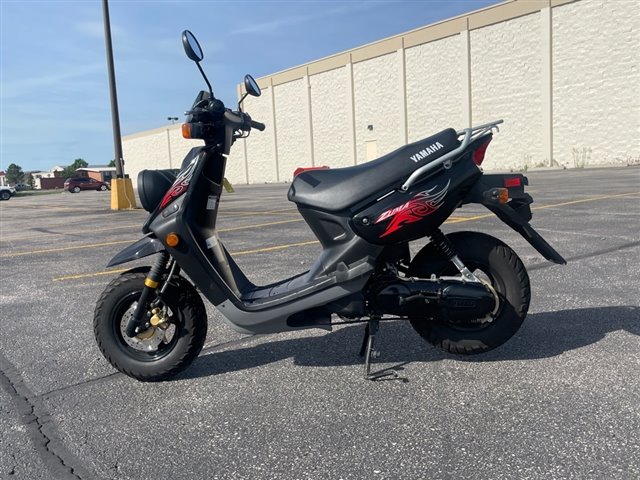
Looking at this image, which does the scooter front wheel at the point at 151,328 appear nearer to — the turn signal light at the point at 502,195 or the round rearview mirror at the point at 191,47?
the round rearview mirror at the point at 191,47

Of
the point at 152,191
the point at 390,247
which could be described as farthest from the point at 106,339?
the point at 390,247

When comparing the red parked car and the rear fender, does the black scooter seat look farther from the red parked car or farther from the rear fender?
the red parked car

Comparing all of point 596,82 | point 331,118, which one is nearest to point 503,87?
point 596,82

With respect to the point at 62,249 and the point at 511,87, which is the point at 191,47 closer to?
the point at 62,249

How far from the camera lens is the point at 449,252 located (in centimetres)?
321

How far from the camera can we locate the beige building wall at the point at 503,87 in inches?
1081

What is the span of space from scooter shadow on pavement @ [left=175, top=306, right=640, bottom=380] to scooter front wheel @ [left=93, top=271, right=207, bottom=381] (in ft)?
0.67

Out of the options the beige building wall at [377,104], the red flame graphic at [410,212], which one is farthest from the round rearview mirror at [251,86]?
the beige building wall at [377,104]

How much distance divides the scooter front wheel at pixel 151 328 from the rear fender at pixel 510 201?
178 centimetres

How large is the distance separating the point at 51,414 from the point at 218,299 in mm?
1064

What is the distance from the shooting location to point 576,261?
5.95 meters

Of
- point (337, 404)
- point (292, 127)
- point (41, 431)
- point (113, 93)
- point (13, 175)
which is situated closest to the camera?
point (41, 431)

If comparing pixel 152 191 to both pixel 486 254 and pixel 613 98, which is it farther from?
pixel 613 98

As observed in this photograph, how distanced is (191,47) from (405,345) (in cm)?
234
